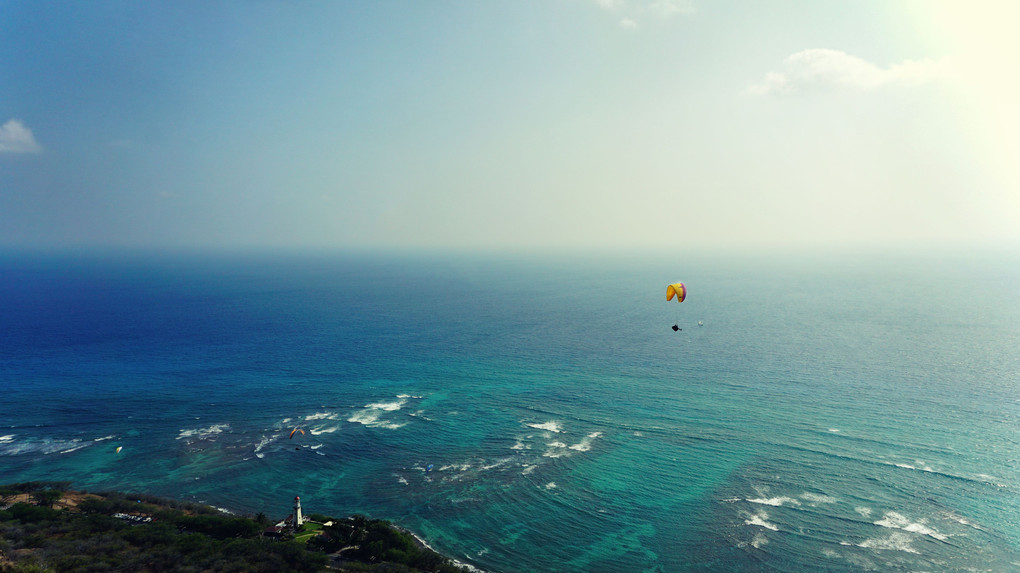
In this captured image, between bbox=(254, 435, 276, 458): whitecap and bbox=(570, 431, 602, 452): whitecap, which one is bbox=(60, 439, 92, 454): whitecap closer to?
bbox=(254, 435, 276, 458): whitecap

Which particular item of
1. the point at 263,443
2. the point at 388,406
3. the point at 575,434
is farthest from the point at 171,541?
the point at 575,434

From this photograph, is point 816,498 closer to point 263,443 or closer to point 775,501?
point 775,501

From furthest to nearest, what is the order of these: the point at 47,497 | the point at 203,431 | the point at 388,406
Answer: the point at 388,406, the point at 203,431, the point at 47,497

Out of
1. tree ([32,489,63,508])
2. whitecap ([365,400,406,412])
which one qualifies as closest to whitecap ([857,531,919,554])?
whitecap ([365,400,406,412])

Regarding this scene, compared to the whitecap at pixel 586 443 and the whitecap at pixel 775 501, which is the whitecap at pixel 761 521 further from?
the whitecap at pixel 586 443

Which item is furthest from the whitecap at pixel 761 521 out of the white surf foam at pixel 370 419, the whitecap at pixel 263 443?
the whitecap at pixel 263 443

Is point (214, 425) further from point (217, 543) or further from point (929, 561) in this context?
point (929, 561)

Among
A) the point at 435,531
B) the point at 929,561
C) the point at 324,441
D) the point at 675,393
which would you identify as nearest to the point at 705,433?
the point at 675,393
